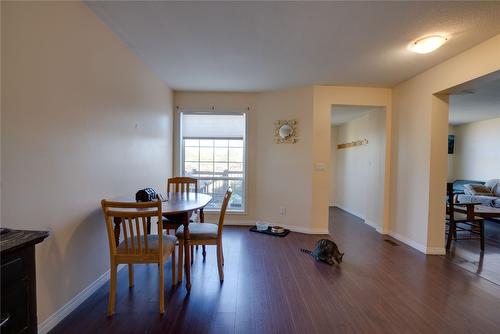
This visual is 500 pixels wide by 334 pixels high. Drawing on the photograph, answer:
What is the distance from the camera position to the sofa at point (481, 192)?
190 inches

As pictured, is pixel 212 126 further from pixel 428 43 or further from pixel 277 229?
pixel 428 43

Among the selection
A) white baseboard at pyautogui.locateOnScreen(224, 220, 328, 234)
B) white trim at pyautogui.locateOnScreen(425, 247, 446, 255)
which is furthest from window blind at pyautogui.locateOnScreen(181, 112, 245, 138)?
white trim at pyautogui.locateOnScreen(425, 247, 446, 255)

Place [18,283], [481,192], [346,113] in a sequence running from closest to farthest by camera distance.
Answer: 1. [18,283]
2. [346,113]
3. [481,192]

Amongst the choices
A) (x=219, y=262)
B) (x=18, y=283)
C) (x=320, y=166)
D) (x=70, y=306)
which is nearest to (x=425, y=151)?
(x=320, y=166)

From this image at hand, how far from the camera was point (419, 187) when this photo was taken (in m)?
3.13

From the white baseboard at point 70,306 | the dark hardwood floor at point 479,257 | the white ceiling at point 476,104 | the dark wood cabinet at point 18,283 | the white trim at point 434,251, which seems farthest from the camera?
the white ceiling at point 476,104

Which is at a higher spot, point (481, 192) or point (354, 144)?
point (354, 144)

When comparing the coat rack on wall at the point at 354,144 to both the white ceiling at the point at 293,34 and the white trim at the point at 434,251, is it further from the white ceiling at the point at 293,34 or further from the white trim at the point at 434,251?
the white trim at the point at 434,251

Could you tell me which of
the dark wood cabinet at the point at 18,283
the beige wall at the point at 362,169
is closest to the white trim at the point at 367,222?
the beige wall at the point at 362,169

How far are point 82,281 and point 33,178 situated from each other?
0.99 m

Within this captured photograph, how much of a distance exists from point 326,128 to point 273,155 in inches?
38.9

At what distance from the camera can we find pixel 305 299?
6.50 feet

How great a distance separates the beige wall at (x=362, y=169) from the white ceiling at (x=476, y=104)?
1335 millimetres

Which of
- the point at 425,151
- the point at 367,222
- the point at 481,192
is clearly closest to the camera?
the point at 425,151
